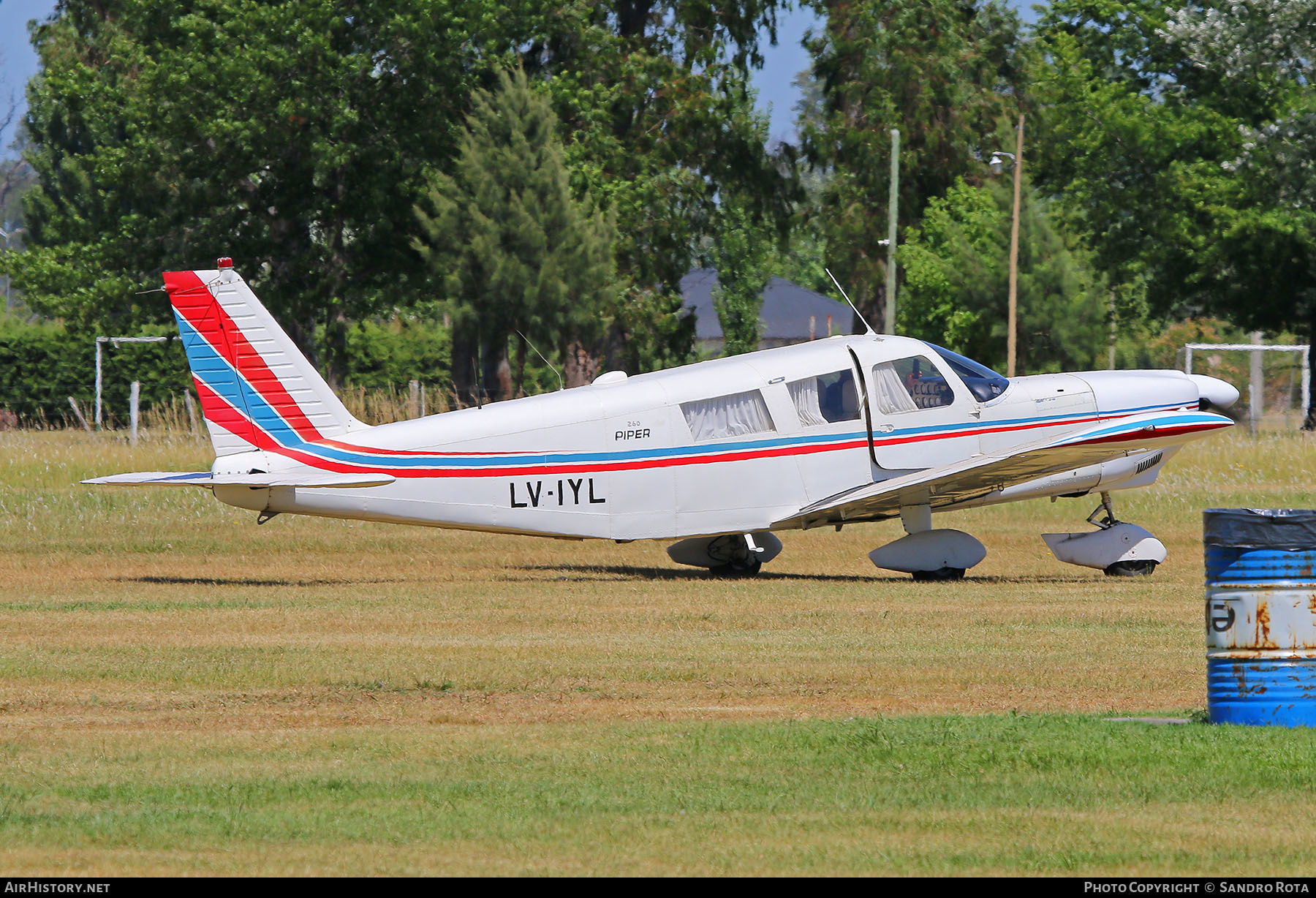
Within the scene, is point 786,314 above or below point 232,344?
above

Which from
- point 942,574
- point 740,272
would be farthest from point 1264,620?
point 740,272

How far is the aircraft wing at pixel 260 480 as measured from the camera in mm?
14391

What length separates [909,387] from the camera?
16.0 meters

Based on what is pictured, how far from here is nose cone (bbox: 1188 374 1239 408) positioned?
1647 cm

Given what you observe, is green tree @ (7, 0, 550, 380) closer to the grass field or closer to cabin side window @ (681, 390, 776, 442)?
the grass field

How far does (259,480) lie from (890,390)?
5.75m

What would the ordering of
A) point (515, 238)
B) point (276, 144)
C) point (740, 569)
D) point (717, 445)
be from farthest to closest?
point (276, 144) → point (515, 238) → point (740, 569) → point (717, 445)

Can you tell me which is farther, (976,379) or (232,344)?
(976,379)

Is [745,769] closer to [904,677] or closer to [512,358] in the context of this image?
[904,677]

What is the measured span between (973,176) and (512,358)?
1722 centimetres

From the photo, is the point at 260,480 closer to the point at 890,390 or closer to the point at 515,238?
the point at 890,390

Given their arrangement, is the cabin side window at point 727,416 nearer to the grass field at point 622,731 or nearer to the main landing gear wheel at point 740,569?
the grass field at point 622,731

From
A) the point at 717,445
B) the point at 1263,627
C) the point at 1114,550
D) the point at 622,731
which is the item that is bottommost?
the point at 622,731

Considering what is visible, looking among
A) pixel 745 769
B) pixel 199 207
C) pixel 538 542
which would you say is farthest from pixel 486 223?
pixel 745 769
